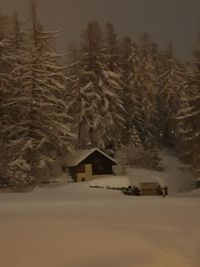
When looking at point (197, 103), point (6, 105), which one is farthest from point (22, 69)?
point (197, 103)

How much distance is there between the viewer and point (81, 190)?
40375 millimetres

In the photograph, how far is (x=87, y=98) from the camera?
196 feet

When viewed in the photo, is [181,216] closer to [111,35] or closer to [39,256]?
[39,256]

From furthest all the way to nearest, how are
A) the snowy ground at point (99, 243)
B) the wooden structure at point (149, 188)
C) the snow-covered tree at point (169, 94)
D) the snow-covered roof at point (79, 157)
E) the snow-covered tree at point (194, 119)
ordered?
1. the snow-covered tree at point (169, 94)
2. the snow-covered roof at point (79, 157)
3. the snow-covered tree at point (194, 119)
4. the wooden structure at point (149, 188)
5. the snowy ground at point (99, 243)

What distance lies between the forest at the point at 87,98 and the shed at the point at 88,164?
2.05 metres

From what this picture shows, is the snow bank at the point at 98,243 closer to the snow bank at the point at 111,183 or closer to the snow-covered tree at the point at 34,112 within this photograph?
the snow-covered tree at the point at 34,112

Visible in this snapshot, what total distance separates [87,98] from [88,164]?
7.49m

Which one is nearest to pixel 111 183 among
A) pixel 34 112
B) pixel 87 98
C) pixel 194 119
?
pixel 34 112

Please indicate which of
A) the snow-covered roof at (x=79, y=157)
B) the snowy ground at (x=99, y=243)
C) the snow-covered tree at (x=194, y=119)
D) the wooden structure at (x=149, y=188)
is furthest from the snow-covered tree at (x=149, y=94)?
the snowy ground at (x=99, y=243)

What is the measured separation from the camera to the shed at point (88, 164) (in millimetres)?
55188

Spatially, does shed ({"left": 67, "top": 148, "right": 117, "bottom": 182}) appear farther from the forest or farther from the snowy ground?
the snowy ground

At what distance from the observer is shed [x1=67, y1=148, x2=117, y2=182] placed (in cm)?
5519

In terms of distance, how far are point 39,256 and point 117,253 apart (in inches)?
66.7

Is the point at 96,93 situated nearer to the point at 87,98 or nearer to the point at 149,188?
the point at 87,98
